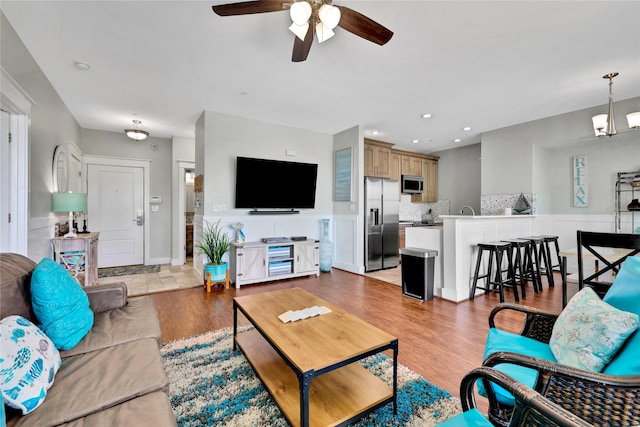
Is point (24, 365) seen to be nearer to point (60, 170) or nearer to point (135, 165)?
point (60, 170)

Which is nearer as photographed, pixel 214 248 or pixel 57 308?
pixel 57 308

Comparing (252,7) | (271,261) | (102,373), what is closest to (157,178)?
(271,261)

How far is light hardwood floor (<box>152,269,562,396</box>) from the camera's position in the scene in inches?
84.1

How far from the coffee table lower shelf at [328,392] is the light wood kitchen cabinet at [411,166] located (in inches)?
216

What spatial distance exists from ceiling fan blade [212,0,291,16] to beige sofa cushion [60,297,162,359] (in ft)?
6.87

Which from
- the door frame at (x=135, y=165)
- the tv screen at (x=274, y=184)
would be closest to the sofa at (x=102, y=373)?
the tv screen at (x=274, y=184)

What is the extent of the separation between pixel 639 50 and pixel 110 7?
184 inches

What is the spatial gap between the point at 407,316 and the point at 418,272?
2.37 ft

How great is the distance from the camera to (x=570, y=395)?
93 centimetres

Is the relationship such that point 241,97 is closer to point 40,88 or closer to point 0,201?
point 40,88

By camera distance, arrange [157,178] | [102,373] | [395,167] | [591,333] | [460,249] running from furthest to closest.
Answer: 1. [395,167]
2. [157,178]
3. [460,249]
4. [102,373]
5. [591,333]

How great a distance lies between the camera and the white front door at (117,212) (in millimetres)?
5375

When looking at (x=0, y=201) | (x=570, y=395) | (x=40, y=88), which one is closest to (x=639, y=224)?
(x=570, y=395)

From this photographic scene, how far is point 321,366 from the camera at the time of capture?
1.30m
